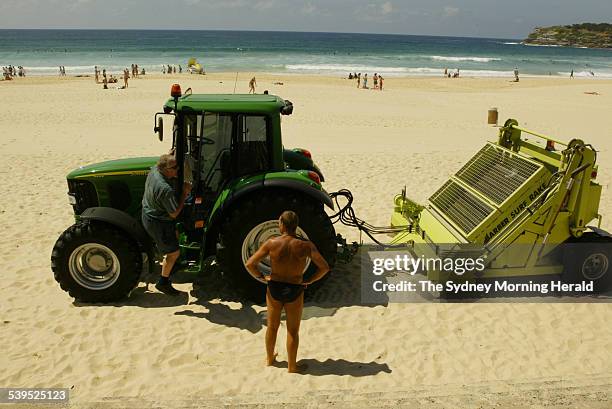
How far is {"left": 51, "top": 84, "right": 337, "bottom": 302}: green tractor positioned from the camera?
18.1 feet

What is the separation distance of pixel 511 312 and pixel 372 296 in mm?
1564

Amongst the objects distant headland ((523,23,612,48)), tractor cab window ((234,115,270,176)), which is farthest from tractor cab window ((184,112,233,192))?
distant headland ((523,23,612,48))

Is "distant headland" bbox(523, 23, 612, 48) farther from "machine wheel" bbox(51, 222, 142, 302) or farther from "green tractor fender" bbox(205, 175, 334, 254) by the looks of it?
"machine wheel" bbox(51, 222, 142, 302)

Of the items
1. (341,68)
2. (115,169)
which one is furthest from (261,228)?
(341,68)

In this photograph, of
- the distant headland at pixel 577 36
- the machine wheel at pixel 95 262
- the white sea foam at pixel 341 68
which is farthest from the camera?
the distant headland at pixel 577 36

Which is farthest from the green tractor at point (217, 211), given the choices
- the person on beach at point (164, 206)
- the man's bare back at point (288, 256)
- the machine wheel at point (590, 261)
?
the machine wheel at point (590, 261)

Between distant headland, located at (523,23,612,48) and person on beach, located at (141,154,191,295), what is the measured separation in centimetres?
16431

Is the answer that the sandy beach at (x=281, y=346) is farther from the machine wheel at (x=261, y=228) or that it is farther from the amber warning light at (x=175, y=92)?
the amber warning light at (x=175, y=92)

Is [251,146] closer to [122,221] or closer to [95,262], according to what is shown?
[122,221]

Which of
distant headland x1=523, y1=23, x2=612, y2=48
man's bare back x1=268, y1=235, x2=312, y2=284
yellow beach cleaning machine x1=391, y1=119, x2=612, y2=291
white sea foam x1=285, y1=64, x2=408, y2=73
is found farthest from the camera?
distant headland x1=523, y1=23, x2=612, y2=48

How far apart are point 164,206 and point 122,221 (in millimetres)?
575

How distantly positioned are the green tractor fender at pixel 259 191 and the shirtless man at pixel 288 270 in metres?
1.10

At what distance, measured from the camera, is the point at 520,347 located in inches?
203

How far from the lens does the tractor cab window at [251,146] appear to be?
571 cm
